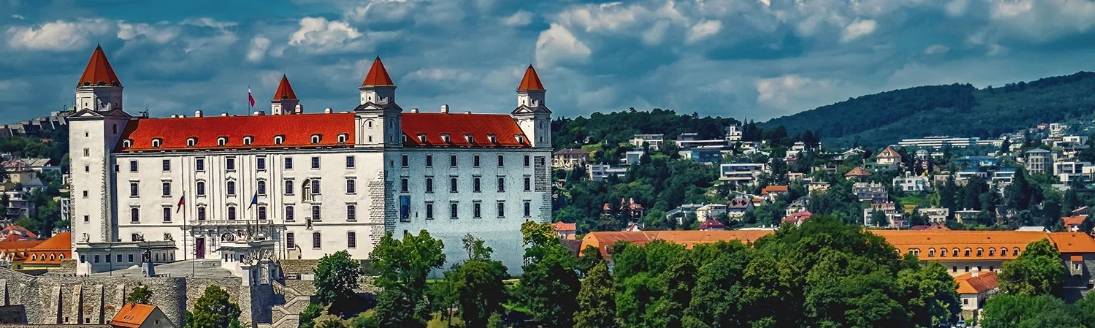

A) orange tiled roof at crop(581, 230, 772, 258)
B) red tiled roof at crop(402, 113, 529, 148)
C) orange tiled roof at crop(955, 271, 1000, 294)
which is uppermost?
red tiled roof at crop(402, 113, 529, 148)

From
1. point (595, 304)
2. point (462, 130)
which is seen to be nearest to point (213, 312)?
point (595, 304)

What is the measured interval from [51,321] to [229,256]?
8.21m

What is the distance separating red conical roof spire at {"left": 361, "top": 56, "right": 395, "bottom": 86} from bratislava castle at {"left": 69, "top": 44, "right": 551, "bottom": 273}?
46mm

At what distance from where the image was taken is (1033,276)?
115m

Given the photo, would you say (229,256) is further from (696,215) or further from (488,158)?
(696,215)

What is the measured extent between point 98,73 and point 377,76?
45.5 feet

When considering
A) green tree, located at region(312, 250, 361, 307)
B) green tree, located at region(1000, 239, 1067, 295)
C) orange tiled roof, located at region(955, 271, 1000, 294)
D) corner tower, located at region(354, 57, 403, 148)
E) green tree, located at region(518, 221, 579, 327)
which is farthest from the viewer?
orange tiled roof, located at region(955, 271, 1000, 294)

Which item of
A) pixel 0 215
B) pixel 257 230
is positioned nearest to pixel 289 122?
pixel 257 230

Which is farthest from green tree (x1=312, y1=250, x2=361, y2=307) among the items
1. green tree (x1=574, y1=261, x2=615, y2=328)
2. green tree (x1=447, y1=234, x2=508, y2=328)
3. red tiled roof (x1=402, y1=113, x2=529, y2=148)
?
green tree (x1=574, y1=261, x2=615, y2=328)

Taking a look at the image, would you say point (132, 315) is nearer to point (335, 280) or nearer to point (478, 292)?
point (335, 280)

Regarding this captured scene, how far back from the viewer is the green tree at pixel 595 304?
93.3 m

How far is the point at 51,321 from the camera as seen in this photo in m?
96.9

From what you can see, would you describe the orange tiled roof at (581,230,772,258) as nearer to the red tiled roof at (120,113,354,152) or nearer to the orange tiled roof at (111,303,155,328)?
the red tiled roof at (120,113,354,152)

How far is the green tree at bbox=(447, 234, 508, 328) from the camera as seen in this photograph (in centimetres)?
9375
